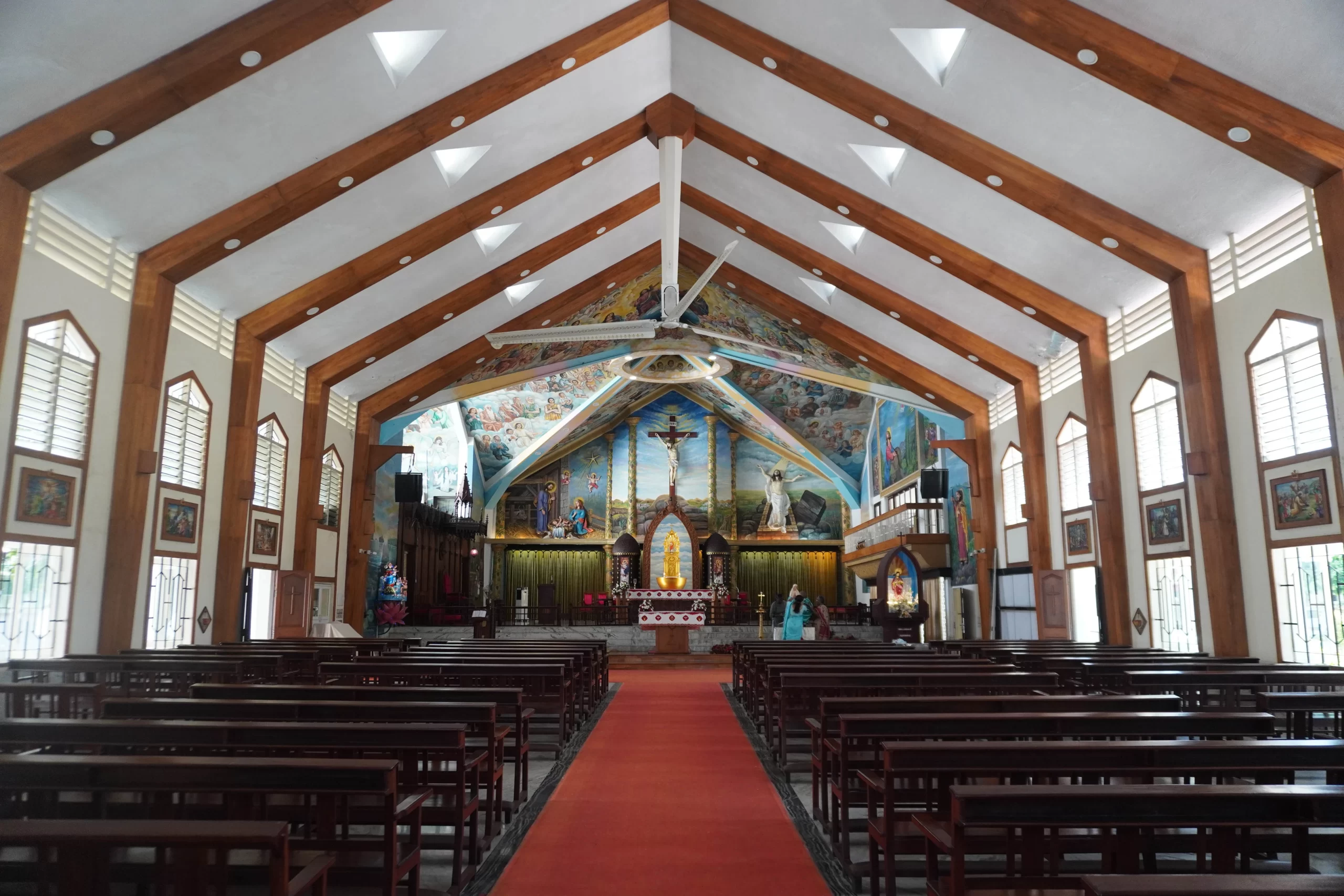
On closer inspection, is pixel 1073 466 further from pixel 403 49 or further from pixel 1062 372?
pixel 403 49

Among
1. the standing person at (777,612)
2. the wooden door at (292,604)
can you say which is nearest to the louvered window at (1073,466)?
the standing person at (777,612)

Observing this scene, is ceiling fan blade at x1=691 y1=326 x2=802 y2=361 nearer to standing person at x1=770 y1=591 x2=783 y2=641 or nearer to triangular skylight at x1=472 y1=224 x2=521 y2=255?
triangular skylight at x1=472 y1=224 x2=521 y2=255

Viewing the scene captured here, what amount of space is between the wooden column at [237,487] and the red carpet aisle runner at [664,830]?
265 inches

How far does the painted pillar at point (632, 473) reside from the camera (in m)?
27.8

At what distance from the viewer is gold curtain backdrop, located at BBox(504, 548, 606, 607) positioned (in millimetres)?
27688

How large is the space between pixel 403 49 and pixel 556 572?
2025 centimetres

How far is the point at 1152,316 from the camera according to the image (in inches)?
463

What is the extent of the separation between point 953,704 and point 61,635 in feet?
28.4

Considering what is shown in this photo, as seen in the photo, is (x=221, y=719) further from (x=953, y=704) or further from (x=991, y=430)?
(x=991, y=430)

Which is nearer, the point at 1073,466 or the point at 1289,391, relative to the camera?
the point at 1289,391

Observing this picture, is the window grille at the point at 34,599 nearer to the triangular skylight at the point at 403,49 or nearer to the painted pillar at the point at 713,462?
the triangular skylight at the point at 403,49

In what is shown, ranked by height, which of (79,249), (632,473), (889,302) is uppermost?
(889,302)

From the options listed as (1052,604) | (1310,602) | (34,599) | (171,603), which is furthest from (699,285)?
(34,599)

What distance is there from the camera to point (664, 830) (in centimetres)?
483
